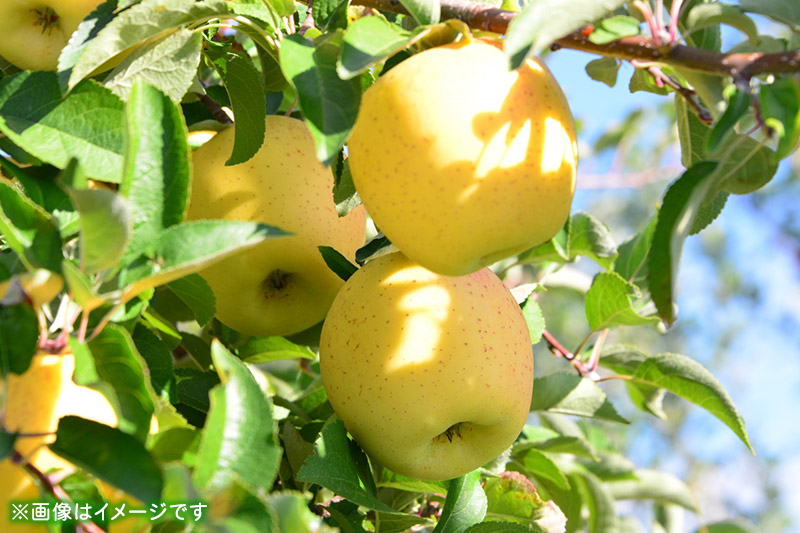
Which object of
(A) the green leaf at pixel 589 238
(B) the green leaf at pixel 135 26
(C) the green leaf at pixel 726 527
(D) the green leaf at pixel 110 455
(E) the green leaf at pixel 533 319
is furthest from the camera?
(A) the green leaf at pixel 589 238

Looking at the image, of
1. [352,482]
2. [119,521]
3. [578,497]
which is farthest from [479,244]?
[578,497]

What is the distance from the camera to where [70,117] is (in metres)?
0.87

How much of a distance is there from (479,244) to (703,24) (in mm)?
352

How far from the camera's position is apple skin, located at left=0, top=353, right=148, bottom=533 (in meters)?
0.71

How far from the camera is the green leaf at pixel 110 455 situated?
0.62 meters

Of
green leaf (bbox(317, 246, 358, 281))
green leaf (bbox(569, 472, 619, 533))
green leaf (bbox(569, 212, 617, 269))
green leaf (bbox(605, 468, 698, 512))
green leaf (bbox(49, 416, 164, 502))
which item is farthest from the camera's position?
Answer: green leaf (bbox(605, 468, 698, 512))

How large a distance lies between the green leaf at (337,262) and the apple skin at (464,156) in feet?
0.70

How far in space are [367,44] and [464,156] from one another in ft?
0.49

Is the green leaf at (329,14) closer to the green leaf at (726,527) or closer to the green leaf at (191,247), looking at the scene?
the green leaf at (191,247)

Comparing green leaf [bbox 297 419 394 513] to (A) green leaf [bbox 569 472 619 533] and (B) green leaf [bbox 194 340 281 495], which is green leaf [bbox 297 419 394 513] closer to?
(B) green leaf [bbox 194 340 281 495]

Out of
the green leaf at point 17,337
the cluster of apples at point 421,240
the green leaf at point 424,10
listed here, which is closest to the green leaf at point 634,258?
the cluster of apples at point 421,240

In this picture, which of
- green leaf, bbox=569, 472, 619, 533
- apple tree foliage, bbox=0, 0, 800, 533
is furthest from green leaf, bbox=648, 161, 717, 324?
green leaf, bbox=569, 472, 619, 533

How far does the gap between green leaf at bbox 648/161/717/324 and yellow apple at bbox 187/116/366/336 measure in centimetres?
46

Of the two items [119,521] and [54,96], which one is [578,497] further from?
[54,96]
